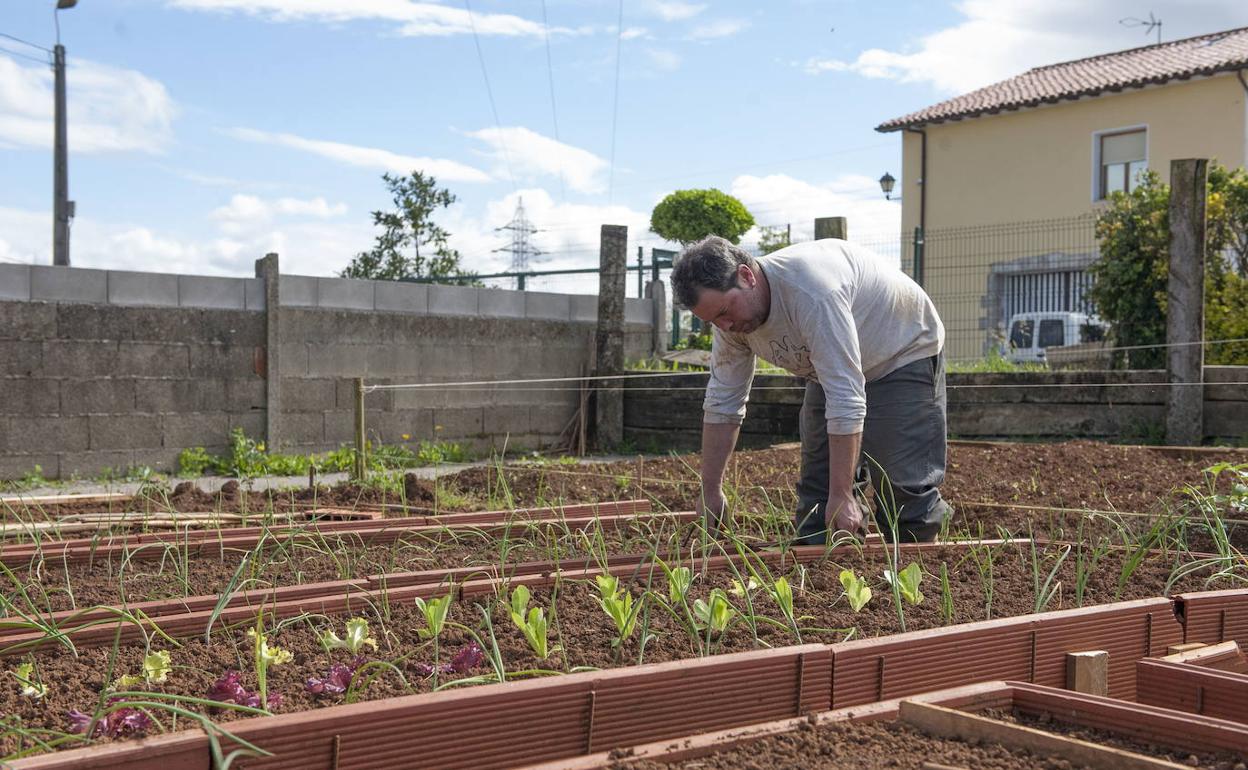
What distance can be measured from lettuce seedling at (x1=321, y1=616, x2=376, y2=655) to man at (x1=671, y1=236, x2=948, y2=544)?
1401 mm

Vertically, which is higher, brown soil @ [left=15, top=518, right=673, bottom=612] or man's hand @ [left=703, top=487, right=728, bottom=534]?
man's hand @ [left=703, top=487, right=728, bottom=534]

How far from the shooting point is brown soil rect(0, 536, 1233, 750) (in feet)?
6.66

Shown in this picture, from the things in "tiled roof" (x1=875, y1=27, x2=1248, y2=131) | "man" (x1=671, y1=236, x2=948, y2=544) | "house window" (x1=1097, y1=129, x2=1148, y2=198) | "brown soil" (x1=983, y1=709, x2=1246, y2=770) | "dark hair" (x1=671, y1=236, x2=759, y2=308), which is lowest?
"brown soil" (x1=983, y1=709, x2=1246, y2=770)

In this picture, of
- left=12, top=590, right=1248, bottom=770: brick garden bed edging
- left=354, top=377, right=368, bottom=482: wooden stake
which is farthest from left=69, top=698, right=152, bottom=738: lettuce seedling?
left=354, top=377, right=368, bottom=482: wooden stake

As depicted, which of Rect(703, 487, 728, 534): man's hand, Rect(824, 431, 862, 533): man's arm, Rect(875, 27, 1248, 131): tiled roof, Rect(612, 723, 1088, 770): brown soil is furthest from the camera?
Rect(875, 27, 1248, 131): tiled roof

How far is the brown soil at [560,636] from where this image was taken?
2.03 m

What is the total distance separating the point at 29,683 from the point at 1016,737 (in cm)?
171

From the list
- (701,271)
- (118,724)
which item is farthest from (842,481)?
(118,724)

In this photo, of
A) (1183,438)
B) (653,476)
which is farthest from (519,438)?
(1183,438)

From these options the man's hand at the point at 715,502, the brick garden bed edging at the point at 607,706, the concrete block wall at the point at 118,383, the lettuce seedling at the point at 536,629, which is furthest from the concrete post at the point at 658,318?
the lettuce seedling at the point at 536,629

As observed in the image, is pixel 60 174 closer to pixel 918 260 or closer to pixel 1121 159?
pixel 918 260

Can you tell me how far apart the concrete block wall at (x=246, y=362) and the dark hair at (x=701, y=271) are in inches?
189

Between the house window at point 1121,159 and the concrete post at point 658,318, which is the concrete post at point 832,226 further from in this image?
the house window at point 1121,159

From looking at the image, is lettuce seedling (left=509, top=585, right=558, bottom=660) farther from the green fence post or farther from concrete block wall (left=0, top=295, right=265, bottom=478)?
the green fence post
